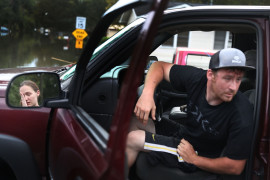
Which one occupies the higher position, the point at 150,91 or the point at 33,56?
the point at 33,56

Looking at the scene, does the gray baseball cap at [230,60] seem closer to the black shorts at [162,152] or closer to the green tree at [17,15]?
the black shorts at [162,152]

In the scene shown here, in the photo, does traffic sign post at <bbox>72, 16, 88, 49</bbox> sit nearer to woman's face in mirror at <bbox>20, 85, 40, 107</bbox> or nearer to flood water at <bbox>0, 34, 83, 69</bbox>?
flood water at <bbox>0, 34, 83, 69</bbox>

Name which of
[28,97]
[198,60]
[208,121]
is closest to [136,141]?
[208,121]

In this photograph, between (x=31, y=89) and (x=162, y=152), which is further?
(x=162, y=152)

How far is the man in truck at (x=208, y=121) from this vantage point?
5.97 feet

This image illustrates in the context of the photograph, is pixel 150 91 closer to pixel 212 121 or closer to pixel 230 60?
pixel 212 121

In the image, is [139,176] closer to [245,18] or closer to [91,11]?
[245,18]

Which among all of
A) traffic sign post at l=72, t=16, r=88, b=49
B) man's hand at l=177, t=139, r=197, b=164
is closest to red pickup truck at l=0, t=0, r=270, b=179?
man's hand at l=177, t=139, r=197, b=164

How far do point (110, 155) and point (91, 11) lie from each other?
7879 cm

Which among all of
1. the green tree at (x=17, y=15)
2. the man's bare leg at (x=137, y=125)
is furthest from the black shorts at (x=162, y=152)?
the green tree at (x=17, y=15)

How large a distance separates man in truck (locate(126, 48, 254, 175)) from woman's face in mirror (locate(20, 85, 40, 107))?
0.61m

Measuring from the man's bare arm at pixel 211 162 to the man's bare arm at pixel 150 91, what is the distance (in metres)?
0.29

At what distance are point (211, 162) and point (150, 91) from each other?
1.92 feet

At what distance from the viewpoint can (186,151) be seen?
6.57 ft
